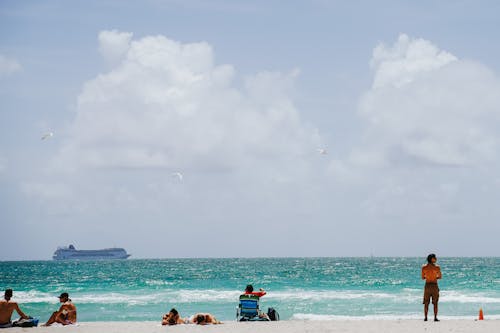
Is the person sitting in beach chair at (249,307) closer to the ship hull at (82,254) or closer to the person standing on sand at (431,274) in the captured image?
the person standing on sand at (431,274)

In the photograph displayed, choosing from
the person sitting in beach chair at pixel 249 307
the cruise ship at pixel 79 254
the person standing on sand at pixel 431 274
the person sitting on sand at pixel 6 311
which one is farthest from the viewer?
the cruise ship at pixel 79 254

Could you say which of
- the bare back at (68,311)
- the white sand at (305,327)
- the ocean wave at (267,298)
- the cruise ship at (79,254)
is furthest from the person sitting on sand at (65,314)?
the cruise ship at (79,254)

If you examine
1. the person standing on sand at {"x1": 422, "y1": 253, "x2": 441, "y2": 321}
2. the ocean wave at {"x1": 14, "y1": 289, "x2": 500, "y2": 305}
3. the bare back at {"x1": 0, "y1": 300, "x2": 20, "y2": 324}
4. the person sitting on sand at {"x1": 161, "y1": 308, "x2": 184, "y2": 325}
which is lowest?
the ocean wave at {"x1": 14, "y1": 289, "x2": 500, "y2": 305}

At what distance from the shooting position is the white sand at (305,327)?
45.5 feet

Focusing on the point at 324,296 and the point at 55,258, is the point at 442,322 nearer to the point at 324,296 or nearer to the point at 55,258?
the point at 324,296

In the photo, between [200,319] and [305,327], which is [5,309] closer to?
[200,319]

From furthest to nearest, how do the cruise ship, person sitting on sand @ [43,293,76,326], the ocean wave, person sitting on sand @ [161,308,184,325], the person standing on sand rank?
the cruise ship, the ocean wave, person sitting on sand @ [161,308,184,325], person sitting on sand @ [43,293,76,326], the person standing on sand

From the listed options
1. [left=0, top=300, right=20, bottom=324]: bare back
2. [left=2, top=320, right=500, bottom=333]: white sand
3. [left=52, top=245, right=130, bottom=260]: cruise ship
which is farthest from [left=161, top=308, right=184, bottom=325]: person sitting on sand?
[left=52, top=245, right=130, bottom=260]: cruise ship

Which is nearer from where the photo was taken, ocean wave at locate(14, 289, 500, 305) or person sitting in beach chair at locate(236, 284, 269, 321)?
person sitting in beach chair at locate(236, 284, 269, 321)

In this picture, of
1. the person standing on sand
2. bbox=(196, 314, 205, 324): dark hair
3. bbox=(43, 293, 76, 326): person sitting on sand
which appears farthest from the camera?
bbox=(196, 314, 205, 324): dark hair

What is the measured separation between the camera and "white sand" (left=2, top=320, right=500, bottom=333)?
13.9 m

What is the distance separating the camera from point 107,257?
17662cm

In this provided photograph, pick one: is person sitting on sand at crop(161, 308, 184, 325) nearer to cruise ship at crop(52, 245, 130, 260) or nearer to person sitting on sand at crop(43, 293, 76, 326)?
person sitting on sand at crop(43, 293, 76, 326)

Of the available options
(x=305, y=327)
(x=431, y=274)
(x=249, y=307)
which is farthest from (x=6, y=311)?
(x=431, y=274)
